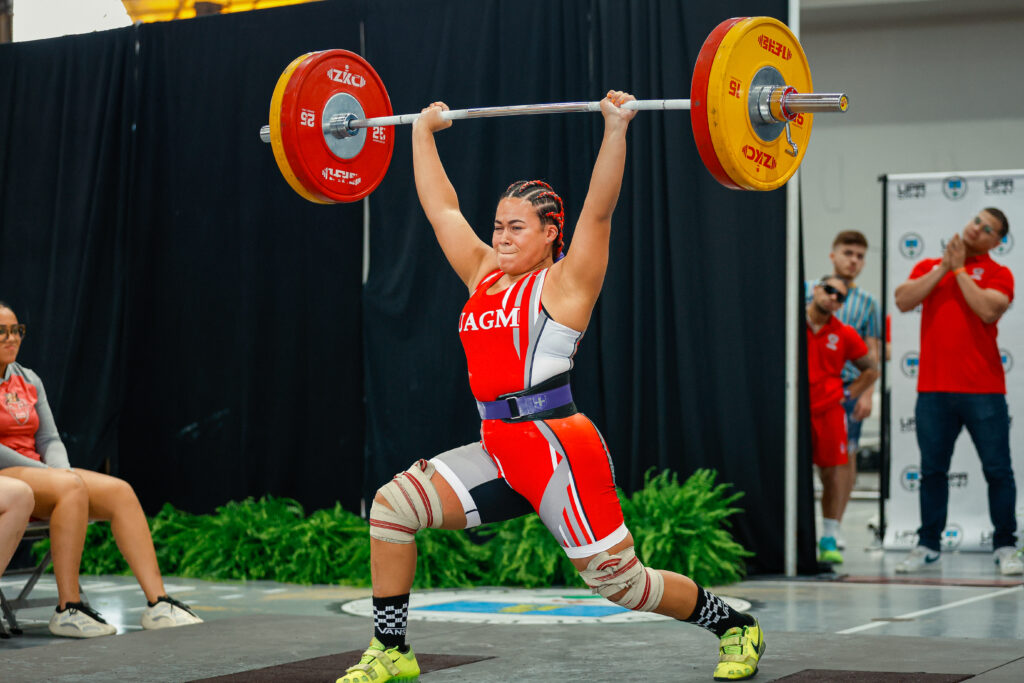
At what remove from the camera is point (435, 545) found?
556 centimetres

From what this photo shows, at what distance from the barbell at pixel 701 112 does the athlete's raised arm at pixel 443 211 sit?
2.3 inches

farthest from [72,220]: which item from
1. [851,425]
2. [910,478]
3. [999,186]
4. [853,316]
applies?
[999,186]

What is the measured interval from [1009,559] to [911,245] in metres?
1.90

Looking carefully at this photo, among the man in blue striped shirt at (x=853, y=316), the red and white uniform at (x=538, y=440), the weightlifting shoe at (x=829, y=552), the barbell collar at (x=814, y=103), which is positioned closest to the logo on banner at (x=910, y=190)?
the man in blue striped shirt at (x=853, y=316)

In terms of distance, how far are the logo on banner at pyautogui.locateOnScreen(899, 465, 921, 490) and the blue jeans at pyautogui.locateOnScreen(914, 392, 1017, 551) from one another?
3.00ft

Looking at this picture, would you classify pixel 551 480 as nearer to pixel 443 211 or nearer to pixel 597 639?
pixel 443 211

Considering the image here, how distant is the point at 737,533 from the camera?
18.4 feet

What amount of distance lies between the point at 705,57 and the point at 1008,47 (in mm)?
8602

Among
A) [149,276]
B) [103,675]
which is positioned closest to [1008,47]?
[149,276]

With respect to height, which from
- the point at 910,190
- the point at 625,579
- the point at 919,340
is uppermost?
the point at 910,190

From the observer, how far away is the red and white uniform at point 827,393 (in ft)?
20.2

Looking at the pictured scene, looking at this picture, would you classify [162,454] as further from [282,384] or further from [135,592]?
[135,592]

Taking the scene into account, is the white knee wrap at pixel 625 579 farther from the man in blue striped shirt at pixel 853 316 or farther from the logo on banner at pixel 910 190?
the logo on banner at pixel 910 190

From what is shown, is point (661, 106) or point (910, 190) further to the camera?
point (910, 190)
